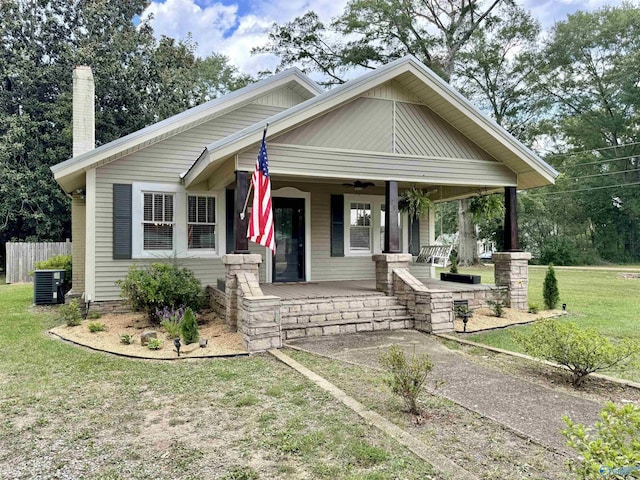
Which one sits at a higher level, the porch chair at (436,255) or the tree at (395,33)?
the tree at (395,33)

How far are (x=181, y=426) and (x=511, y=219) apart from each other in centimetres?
777

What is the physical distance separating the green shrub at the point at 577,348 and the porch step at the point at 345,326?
8.86 feet

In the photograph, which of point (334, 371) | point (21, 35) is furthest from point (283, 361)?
point (21, 35)

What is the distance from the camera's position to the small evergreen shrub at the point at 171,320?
6.50m

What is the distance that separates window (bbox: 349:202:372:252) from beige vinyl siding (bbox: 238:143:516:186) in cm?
286

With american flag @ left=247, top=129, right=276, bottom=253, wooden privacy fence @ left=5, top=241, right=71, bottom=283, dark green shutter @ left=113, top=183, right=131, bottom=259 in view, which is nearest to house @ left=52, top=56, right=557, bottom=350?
dark green shutter @ left=113, top=183, right=131, bottom=259

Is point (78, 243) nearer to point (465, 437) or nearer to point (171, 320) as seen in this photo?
point (171, 320)

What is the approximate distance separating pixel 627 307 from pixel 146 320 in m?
10.4

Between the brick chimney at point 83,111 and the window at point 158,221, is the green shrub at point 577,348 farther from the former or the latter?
the brick chimney at point 83,111

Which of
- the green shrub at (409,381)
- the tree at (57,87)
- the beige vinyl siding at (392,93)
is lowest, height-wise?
the green shrub at (409,381)

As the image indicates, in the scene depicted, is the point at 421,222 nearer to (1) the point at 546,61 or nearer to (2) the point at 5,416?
(2) the point at 5,416

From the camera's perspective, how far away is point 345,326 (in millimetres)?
6969

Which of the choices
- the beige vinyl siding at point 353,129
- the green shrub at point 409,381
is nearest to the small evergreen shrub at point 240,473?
the green shrub at point 409,381

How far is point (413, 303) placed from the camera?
7.36 m
